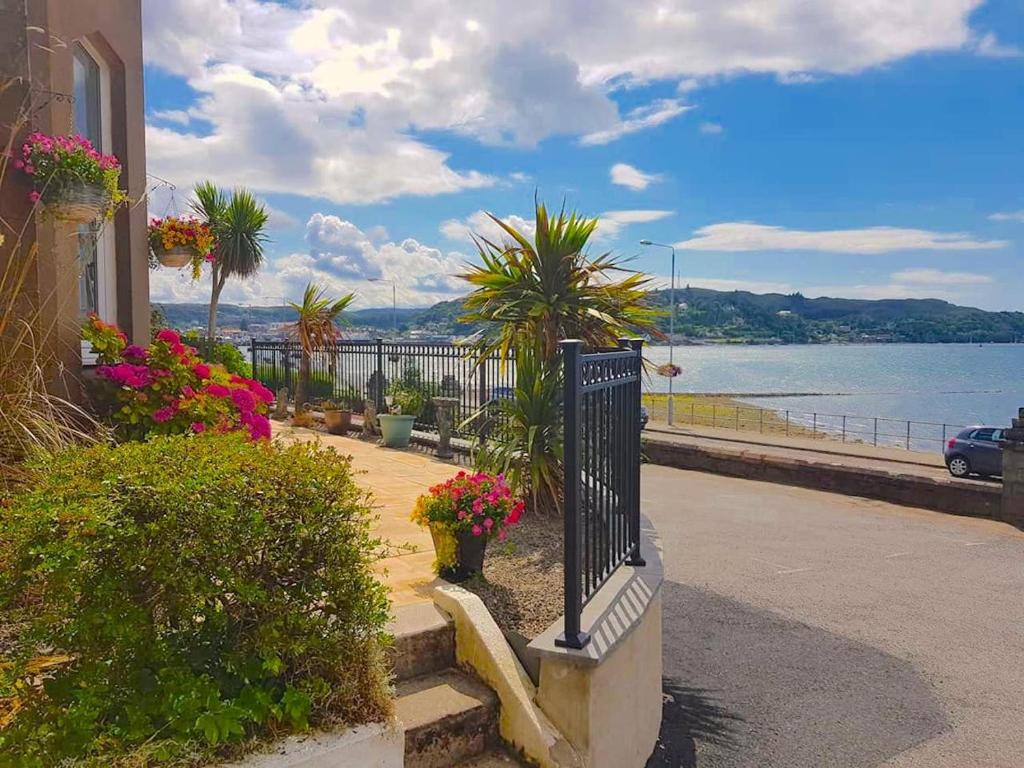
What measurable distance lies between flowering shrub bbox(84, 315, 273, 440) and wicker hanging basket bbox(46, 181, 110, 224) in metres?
0.79

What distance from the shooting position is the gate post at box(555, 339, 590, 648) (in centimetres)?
343

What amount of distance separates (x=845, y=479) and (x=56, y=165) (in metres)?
14.7

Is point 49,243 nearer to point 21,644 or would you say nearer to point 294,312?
point 21,644

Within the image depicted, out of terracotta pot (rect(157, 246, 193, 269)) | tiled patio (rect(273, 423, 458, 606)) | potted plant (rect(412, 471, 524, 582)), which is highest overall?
terracotta pot (rect(157, 246, 193, 269))

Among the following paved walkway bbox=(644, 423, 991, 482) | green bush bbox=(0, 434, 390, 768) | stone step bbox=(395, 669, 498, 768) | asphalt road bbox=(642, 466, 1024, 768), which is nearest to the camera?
green bush bbox=(0, 434, 390, 768)

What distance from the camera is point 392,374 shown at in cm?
1300

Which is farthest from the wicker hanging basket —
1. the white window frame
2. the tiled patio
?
the tiled patio

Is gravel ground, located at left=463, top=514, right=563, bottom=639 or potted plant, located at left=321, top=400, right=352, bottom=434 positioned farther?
potted plant, located at left=321, top=400, right=352, bottom=434

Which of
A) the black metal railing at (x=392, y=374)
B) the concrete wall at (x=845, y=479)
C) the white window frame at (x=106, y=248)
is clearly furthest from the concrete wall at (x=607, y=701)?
the concrete wall at (x=845, y=479)

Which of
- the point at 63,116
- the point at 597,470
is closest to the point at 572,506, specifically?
the point at 597,470

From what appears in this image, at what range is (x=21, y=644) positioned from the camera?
97.4 inches

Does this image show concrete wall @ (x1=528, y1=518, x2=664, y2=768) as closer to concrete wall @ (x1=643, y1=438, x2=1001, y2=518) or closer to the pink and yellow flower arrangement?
the pink and yellow flower arrangement

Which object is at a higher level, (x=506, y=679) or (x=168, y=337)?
(x=168, y=337)

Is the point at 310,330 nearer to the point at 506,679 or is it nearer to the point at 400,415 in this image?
the point at 400,415
